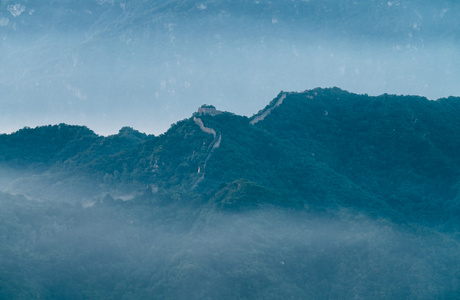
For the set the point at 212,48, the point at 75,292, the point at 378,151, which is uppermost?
the point at 212,48

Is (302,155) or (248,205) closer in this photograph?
(248,205)

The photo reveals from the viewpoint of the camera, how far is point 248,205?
57.5 m

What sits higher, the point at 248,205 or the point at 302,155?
the point at 302,155

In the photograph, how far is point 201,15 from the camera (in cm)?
14288

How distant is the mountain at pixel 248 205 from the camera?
49344 mm

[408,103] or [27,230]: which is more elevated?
[408,103]

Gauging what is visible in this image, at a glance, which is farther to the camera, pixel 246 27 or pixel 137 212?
pixel 246 27

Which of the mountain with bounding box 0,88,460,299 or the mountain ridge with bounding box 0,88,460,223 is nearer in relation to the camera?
the mountain with bounding box 0,88,460,299

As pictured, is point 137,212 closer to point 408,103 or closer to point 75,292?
point 75,292

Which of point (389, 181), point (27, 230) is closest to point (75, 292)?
point (27, 230)

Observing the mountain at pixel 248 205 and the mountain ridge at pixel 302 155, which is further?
the mountain ridge at pixel 302 155

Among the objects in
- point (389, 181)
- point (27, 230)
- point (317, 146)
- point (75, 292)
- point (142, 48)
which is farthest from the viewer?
point (142, 48)

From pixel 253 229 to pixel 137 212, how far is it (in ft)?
41.1

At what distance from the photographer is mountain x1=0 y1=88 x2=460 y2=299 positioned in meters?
49.3
